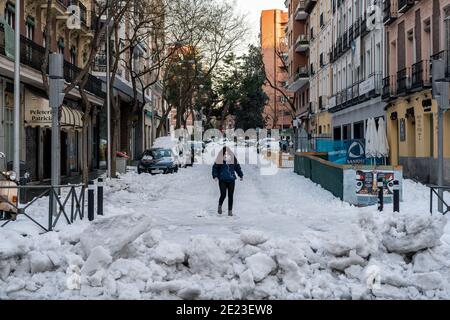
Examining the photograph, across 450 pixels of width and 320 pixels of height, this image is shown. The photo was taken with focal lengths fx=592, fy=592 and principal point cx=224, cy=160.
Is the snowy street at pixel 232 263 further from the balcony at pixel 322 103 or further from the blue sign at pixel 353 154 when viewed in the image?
the balcony at pixel 322 103

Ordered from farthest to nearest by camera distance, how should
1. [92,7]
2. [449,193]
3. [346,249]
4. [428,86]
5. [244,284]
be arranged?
[92,7] < [428,86] < [449,193] < [346,249] < [244,284]

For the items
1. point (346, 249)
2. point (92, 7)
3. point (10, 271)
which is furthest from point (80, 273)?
point (92, 7)

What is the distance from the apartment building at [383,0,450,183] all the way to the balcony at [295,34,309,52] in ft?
91.8

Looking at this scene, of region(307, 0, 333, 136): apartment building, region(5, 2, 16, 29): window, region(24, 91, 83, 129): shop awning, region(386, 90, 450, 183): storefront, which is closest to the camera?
region(5, 2, 16, 29): window

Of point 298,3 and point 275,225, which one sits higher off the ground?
point 298,3

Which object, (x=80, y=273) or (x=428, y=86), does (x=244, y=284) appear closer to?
(x=80, y=273)

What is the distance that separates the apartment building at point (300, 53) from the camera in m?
57.5

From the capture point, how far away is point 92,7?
108 feet

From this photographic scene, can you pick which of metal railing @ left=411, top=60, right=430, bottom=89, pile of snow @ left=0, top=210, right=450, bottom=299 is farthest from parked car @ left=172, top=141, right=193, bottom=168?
pile of snow @ left=0, top=210, right=450, bottom=299

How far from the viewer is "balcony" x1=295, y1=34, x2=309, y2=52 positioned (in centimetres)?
5725

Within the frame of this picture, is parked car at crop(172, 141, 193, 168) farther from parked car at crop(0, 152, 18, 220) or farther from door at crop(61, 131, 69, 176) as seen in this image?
parked car at crop(0, 152, 18, 220)

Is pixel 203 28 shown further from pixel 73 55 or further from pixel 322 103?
pixel 322 103

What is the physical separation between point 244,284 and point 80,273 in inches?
85.6
